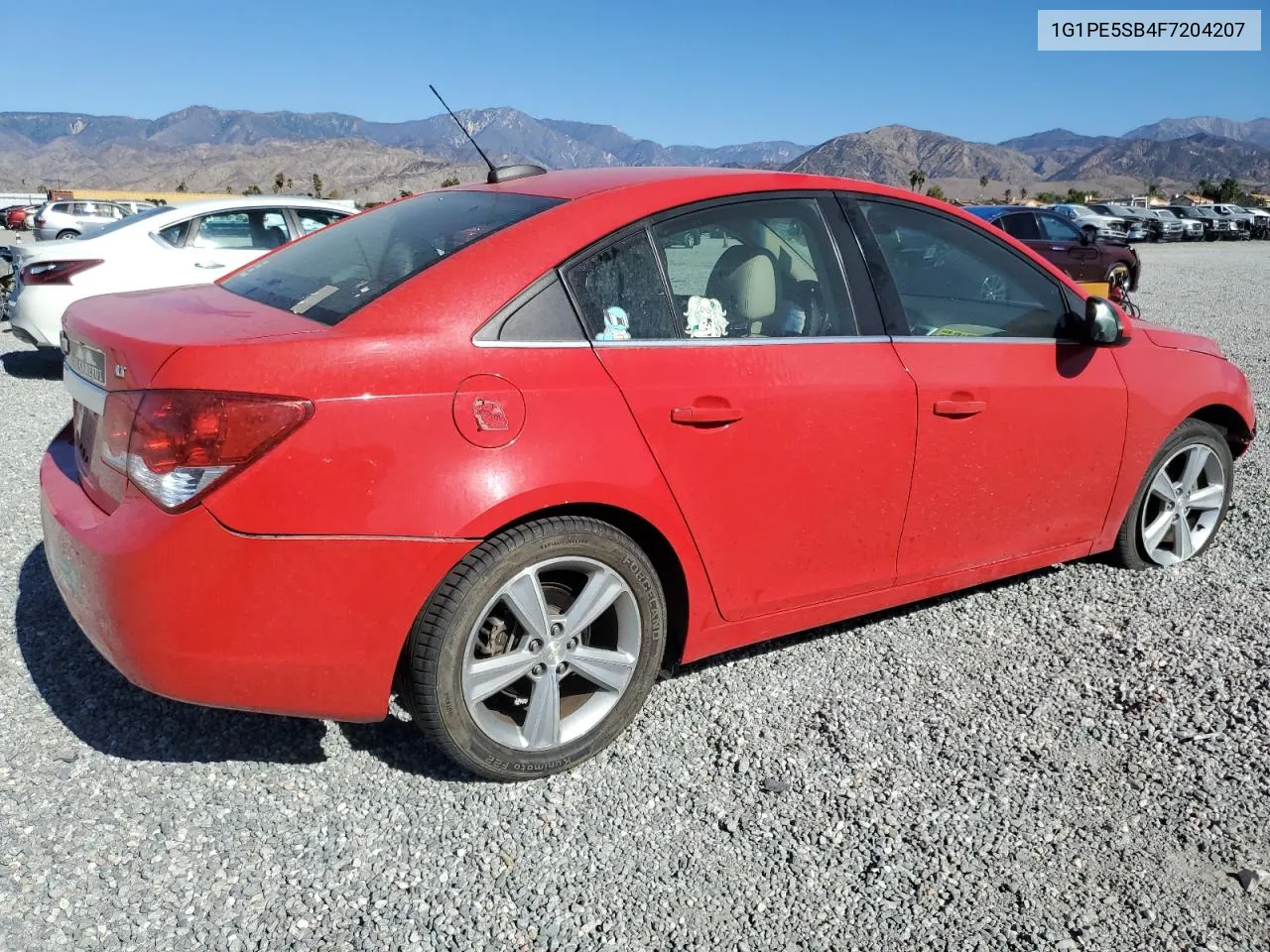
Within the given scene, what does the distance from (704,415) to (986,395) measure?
1160 mm

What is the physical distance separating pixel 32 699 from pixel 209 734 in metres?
0.66

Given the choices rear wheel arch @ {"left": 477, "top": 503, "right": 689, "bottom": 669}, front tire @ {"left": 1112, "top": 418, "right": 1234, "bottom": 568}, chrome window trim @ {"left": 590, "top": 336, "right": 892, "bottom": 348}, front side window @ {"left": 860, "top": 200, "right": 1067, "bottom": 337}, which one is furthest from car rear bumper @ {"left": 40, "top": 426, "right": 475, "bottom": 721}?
front tire @ {"left": 1112, "top": 418, "right": 1234, "bottom": 568}

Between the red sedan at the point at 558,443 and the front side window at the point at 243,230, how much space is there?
6.18 m

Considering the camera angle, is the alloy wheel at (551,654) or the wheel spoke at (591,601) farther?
the wheel spoke at (591,601)

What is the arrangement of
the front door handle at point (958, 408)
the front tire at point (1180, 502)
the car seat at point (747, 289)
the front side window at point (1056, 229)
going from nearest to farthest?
the car seat at point (747, 289), the front door handle at point (958, 408), the front tire at point (1180, 502), the front side window at point (1056, 229)

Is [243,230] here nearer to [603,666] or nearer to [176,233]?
[176,233]

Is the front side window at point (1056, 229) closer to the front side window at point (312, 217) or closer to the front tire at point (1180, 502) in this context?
the front side window at point (312, 217)

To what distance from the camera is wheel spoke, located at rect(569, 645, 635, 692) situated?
9.15 ft

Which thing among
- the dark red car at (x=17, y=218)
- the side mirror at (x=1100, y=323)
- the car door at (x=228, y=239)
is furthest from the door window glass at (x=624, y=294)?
the dark red car at (x=17, y=218)

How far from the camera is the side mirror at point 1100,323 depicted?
3.67 m

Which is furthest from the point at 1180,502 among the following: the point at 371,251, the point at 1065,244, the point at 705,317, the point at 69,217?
the point at 69,217

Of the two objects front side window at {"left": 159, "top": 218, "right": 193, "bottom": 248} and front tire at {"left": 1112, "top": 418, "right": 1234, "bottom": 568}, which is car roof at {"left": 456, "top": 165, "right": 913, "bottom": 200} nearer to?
front tire at {"left": 1112, "top": 418, "right": 1234, "bottom": 568}

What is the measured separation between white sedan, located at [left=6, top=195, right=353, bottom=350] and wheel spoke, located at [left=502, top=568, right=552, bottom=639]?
6308 mm

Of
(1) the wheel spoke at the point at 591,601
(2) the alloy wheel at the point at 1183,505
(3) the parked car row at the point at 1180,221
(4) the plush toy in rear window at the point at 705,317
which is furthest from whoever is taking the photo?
(3) the parked car row at the point at 1180,221
